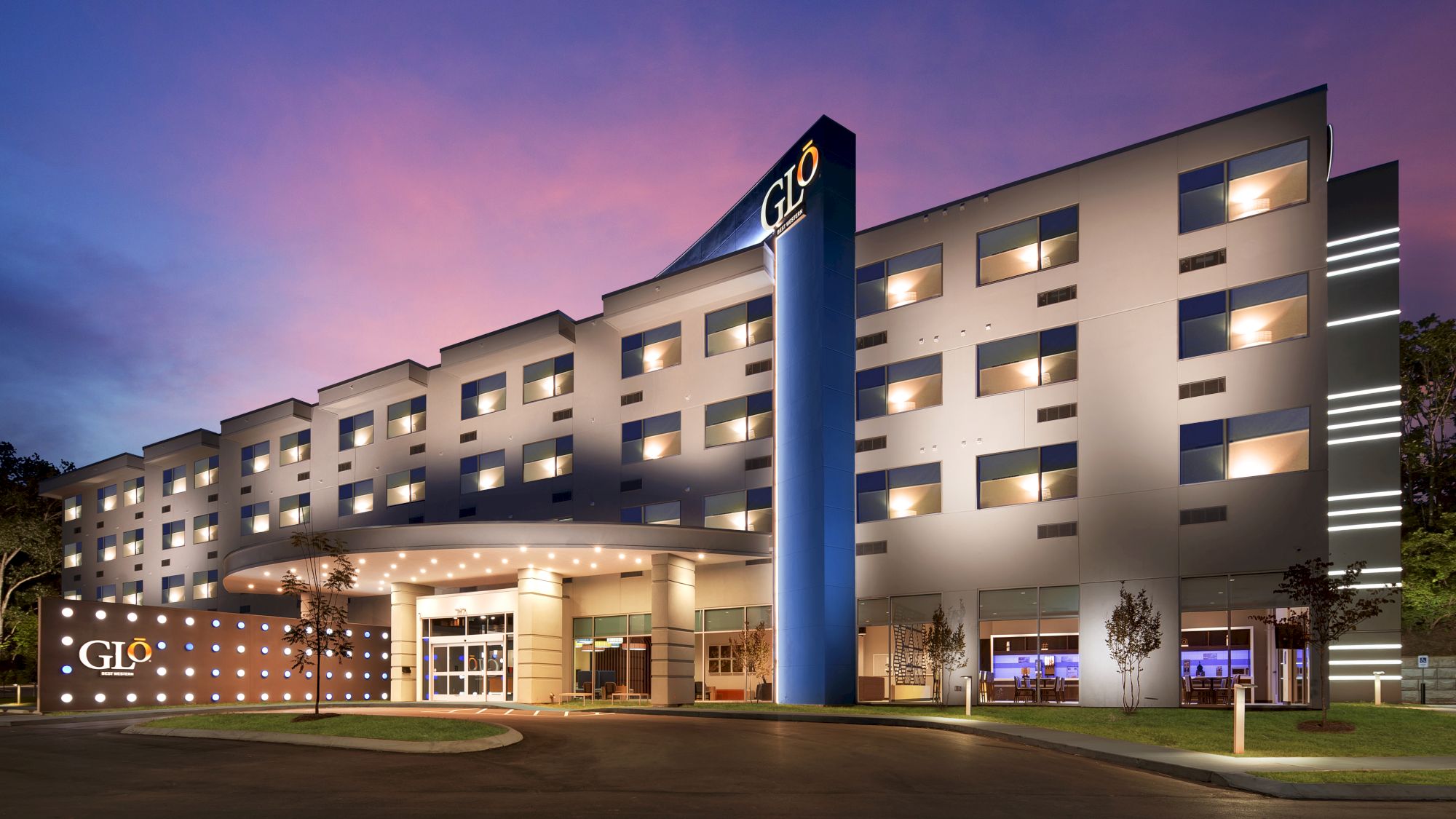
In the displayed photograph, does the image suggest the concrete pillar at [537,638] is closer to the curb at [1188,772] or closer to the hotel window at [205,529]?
the curb at [1188,772]

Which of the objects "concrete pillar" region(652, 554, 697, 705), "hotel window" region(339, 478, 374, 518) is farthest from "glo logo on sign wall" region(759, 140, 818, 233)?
"hotel window" region(339, 478, 374, 518)

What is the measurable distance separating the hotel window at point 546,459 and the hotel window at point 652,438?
127 inches

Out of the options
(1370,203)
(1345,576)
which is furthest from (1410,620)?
(1345,576)

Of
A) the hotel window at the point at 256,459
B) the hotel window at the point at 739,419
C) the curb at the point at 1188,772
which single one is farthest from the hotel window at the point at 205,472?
the curb at the point at 1188,772

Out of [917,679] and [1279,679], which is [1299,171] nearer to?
[1279,679]

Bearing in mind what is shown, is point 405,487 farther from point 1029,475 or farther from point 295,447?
point 1029,475

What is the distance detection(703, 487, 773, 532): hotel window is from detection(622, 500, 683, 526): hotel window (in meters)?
1.53

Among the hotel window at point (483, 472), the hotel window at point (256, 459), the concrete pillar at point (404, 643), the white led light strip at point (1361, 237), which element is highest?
the white led light strip at point (1361, 237)

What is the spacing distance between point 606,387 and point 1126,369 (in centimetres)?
2167

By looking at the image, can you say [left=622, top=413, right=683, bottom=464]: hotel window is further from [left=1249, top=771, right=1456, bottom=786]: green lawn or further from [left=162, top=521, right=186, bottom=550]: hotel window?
[left=162, top=521, right=186, bottom=550]: hotel window

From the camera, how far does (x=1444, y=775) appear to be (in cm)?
1556

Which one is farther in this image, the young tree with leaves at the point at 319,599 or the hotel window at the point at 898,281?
the hotel window at the point at 898,281

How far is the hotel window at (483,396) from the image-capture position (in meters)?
49.0

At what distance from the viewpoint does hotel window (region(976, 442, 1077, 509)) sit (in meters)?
33.1
